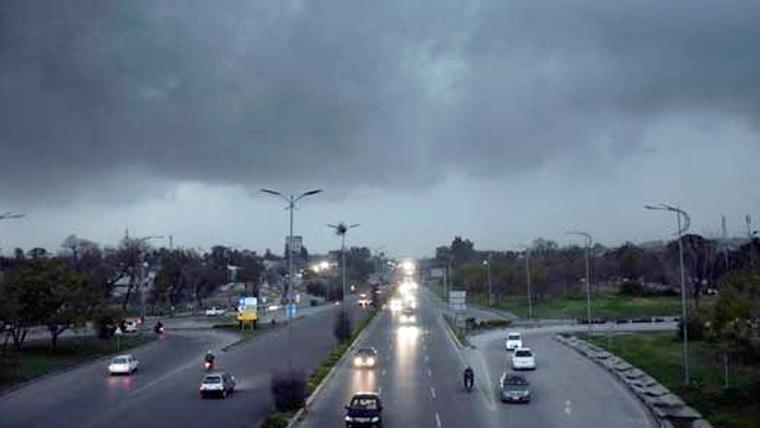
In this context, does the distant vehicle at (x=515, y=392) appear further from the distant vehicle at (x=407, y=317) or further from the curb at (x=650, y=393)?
the distant vehicle at (x=407, y=317)

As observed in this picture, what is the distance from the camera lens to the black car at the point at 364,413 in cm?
3312

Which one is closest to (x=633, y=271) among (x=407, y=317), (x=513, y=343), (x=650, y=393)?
(x=407, y=317)

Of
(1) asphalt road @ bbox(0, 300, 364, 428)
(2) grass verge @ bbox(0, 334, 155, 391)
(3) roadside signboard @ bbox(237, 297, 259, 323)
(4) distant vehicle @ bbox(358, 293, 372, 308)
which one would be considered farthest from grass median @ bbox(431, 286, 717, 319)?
(2) grass verge @ bbox(0, 334, 155, 391)

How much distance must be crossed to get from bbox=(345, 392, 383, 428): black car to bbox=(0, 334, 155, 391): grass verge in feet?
75.6

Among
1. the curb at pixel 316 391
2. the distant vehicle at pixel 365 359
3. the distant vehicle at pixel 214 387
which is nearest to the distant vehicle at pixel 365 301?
Result: the curb at pixel 316 391

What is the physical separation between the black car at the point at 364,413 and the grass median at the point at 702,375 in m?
12.8

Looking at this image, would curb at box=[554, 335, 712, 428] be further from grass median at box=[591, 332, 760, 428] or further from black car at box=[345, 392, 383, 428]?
black car at box=[345, 392, 383, 428]

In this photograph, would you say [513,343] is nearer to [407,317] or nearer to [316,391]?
[316,391]

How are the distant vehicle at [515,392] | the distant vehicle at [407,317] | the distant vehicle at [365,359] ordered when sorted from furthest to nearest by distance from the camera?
the distant vehicle at [407,317], the distant vehicle at [365,359], the distant vehicle at [515,392]

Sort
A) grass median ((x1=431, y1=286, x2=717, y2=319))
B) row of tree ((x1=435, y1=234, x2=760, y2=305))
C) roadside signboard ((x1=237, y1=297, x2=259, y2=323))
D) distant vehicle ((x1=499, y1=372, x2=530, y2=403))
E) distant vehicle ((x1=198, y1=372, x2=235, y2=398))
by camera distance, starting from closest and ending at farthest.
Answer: distant vehicle ((x1=499, y1=372, x2=530, y2=403))
distant vehicle ((x1=198, y1=372, x2=235, y2=398))
roadside signboard ((x1=237, y1=297, x2=259, y2=323))
grass median ((x1=431, y1=286, x2=717, y2=319))
row of tree ((x1=435, y1=234, x2=760, y2=305))

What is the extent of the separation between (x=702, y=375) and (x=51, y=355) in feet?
146

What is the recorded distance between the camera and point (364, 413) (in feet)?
109

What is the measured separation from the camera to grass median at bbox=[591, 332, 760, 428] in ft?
116

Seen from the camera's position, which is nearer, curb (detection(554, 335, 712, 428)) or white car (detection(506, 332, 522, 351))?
curb (detection(554, 335, 712, 428))
